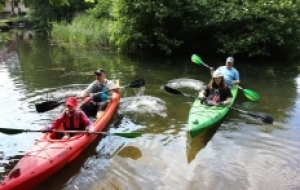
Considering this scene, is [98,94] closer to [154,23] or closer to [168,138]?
[168,138]

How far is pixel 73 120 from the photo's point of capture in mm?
6309

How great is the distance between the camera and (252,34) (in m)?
14.0

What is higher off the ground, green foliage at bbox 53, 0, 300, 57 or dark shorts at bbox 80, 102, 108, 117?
green foliage at bbox 53, 0, 300, 57

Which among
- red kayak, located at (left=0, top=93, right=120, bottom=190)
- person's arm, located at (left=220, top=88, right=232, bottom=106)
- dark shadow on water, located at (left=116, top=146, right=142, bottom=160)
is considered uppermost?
person's arm, located at (left=220, top=88, right=232, bottom=106)

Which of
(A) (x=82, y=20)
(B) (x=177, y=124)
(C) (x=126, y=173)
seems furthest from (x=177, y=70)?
(A) (x=82, y=20)

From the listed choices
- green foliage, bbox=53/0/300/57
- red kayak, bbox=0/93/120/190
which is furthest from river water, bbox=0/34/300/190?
green foliage, bbox=53/0/300/57

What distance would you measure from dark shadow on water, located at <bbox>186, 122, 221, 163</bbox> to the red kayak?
1881mm

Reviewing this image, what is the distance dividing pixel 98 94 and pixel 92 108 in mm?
382

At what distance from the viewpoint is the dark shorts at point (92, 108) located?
786 centimetres

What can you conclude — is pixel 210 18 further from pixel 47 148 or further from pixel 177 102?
pixel 47 148

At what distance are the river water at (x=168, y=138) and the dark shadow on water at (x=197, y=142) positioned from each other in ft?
0.07

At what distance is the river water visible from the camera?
222 inches

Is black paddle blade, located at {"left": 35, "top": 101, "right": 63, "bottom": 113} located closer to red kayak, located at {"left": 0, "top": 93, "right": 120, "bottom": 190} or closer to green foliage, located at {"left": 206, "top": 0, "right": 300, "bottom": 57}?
red kayak, located at {"left": 0, "top": 93, "right": 120, "bottom": 190}

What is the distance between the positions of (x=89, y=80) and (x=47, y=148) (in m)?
6.60
